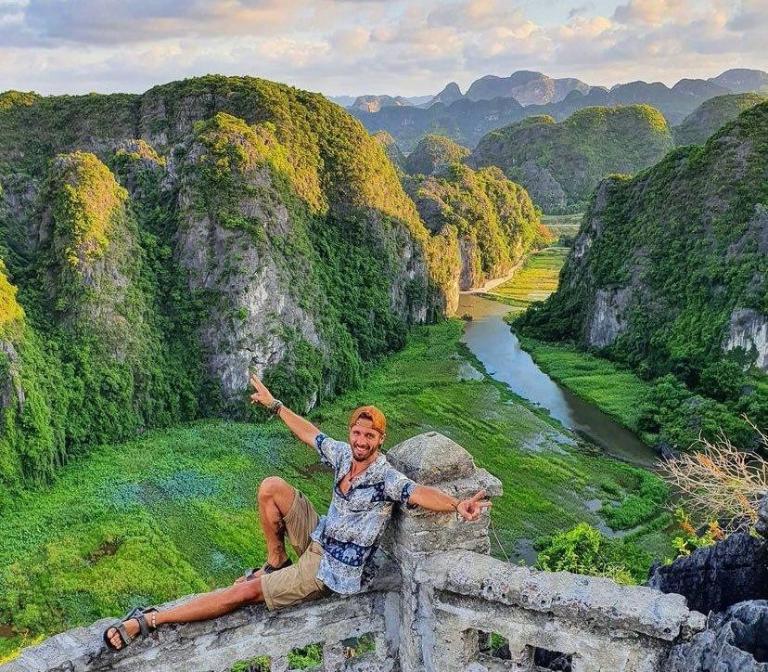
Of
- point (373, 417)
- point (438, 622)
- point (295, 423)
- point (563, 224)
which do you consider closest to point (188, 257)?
point (295, 423)

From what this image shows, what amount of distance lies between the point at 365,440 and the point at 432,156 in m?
139

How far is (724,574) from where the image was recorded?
25.1ft

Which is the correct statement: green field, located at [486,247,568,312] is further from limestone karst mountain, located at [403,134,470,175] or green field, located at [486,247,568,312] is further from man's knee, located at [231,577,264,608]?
man's knee, located at [231,577,264,608]

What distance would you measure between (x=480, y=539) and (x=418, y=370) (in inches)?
1720

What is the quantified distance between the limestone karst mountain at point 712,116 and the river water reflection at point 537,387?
85102 millimetres

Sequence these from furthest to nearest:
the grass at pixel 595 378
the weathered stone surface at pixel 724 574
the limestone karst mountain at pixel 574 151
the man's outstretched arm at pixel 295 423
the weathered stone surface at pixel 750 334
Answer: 1. the limestone karst mountain at pixel 574 151
2. the grass at pixel 595 378
3. the weathered stone surface at pixel 750 334
4. the weathered stone surface at pixel 724 574
5. the man's outstretched arm at pixel 295 423

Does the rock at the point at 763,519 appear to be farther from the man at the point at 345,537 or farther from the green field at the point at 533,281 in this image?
the green field at the point at 533,281

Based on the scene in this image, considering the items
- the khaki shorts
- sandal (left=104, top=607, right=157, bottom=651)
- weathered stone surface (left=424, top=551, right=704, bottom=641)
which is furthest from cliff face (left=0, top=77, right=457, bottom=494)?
weathered stone surface (left=424, top=551, right=704, bottom=641)

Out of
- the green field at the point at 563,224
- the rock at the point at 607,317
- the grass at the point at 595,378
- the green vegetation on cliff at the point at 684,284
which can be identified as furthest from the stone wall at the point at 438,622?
the green field at the point at 563,224

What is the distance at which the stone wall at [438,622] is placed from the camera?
498 centimetres

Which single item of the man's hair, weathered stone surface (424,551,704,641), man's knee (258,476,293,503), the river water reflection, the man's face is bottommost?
the river water reflection

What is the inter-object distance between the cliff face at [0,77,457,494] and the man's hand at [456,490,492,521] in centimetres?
2909

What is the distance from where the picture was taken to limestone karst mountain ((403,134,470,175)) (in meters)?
138

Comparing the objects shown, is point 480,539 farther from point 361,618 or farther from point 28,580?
point 28,580
